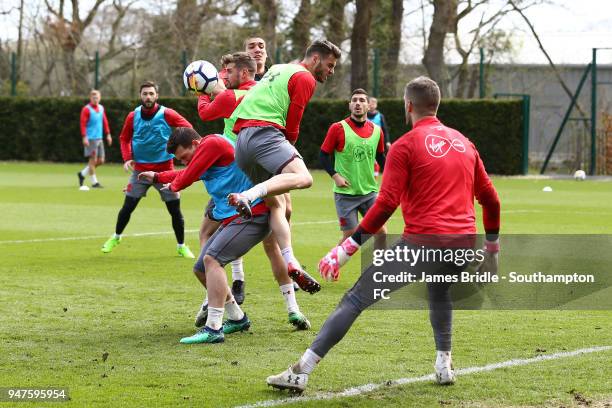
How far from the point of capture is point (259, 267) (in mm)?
12039

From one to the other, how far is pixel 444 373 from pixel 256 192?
196cm

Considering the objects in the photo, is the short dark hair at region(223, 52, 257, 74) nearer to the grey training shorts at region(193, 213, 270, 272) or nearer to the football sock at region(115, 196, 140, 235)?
the grey training shorts at region(193, 213, 270, 272)

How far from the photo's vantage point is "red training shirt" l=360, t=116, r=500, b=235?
19.5 feet

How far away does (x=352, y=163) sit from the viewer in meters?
11.5

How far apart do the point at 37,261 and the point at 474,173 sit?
7474mm

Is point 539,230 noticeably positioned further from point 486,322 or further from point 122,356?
point 122,356

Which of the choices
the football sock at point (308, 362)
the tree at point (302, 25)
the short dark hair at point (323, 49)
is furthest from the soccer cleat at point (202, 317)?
the tree at point (302, 25)

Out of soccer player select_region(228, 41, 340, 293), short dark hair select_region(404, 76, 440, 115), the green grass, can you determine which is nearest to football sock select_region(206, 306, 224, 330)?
the green grass

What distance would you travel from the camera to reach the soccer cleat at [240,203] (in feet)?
24.1

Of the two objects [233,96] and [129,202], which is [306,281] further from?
[129,202]

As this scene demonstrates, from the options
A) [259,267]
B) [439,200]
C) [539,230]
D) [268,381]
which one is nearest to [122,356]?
[268,381]

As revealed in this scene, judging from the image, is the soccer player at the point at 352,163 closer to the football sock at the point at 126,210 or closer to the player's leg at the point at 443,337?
the football sock at the point at 126,210

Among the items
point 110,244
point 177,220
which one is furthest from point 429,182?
point 110,244

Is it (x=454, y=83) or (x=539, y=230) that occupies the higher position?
(x=454, y=83)
